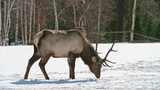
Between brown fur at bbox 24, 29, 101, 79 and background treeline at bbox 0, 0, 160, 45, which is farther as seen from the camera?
background treeline at bbox 0, 0, 160, 45

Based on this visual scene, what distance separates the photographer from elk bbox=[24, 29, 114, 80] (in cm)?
1274

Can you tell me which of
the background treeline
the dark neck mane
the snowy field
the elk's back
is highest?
the elk's back

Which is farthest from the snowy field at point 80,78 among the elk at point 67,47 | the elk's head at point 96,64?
the elk at point 67,47

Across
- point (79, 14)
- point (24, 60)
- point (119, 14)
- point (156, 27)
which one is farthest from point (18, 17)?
point (24, 60)

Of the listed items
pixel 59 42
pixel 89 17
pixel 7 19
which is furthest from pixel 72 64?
pixel 89 17

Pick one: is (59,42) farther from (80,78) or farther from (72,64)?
(80,78)

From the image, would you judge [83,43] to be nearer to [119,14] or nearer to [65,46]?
[65,46]

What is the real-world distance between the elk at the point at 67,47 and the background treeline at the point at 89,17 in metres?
33.8

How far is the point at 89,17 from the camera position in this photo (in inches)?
1939

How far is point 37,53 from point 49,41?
1.83ft

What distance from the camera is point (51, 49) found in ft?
41.9

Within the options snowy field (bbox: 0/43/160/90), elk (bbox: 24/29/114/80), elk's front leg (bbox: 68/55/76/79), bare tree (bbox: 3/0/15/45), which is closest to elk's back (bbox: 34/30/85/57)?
elk (bbox: 24/29/114/80)

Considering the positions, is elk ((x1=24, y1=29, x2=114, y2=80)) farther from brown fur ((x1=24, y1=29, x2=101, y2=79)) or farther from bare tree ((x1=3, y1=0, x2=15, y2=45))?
bare tree ((x1=3, y1=0, x2=15, y2=45))

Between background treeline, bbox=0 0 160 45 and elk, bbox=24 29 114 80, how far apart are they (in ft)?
111
